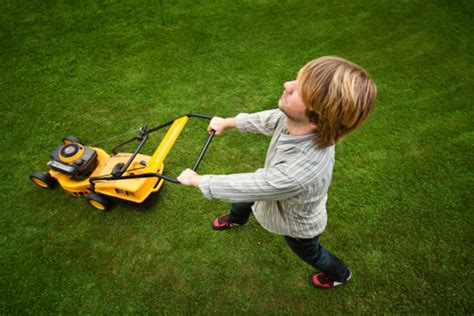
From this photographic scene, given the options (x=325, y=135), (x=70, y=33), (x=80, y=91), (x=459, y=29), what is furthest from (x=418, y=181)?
(x=70, y=33)

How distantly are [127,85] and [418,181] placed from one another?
318cm

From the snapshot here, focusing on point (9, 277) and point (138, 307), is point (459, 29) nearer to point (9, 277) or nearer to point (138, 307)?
point (138, 307)

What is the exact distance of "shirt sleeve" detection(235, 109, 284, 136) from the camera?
1546 mm

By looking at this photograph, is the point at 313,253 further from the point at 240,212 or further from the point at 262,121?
the point at 262,121

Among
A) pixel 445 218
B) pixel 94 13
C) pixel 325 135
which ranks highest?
pixel 94 13

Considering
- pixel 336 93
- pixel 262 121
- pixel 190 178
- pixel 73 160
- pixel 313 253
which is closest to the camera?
pixel 336 93

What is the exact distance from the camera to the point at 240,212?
6.84ft

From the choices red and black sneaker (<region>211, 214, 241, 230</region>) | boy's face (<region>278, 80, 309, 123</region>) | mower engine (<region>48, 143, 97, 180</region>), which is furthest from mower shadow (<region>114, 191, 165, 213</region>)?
boy's face (<region>278, 80, 309, 123</region>)

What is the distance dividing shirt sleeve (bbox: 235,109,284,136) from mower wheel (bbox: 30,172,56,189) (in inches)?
71.3

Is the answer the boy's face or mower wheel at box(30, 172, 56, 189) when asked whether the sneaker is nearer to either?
the boy's face

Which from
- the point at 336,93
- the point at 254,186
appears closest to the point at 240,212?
the point at 254,186

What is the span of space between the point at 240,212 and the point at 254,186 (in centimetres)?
90

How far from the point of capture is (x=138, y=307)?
206cm

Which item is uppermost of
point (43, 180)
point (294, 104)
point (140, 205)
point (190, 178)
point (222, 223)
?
point (294, 104)
